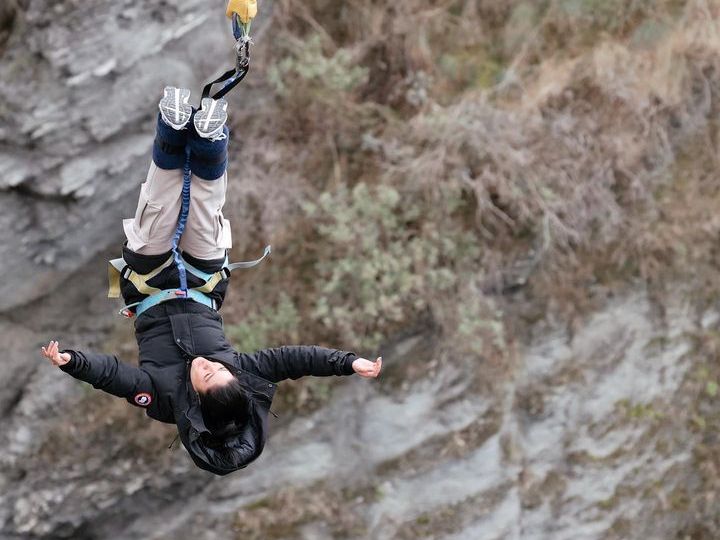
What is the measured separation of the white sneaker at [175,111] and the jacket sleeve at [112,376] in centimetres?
107

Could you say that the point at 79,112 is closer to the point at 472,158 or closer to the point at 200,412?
the point at 472,158

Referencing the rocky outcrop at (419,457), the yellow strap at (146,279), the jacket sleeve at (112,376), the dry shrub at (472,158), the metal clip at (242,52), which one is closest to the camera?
the jacket sleeve at (112,376)

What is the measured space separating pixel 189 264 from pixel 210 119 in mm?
843

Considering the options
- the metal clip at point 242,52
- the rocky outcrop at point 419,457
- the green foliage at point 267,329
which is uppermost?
the metal clip at point 242,52

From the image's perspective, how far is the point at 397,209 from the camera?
6.48 metres

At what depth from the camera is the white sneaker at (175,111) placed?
335cm

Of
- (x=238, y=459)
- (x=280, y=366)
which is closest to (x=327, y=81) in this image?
(x=280, y=366)

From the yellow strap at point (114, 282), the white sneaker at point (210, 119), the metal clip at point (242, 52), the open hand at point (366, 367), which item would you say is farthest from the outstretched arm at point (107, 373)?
the metal clip at point (242, 52)

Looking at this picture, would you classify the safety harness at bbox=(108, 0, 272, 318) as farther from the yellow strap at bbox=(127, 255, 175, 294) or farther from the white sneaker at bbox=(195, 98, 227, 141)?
the white sneaker at bbox=(195, 98, 227, 141)

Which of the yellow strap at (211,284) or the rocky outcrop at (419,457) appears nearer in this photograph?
the yellow strap at (211,284)

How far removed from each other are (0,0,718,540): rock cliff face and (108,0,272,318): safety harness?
2517 mm

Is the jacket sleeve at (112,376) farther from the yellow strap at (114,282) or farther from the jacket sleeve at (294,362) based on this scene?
the yellow strap at (114,282)

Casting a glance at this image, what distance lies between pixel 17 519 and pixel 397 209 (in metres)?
4.08

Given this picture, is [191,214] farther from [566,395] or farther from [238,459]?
[566,395]
